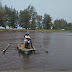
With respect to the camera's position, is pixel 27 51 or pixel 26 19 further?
pixel 26 19

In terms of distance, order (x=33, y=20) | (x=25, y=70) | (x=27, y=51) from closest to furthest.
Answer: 1. (x=25, y=70)
2. (x=27, y=51)
3. (x=33, y=20)

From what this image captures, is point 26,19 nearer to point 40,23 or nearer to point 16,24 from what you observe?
point 16,24

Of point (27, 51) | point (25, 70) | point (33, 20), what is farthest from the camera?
point (33, 20)

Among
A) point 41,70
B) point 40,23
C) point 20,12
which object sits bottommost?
point 41,70

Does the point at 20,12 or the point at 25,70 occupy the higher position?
the point at 20,12

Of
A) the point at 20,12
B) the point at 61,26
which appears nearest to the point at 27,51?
the point at 20,12

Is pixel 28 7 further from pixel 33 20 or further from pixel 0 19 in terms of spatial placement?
pixel 0 19

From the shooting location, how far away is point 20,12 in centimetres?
8731

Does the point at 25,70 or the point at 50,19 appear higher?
the point at 50,19

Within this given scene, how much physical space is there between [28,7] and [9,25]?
18.6 m

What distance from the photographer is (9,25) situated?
78875mm

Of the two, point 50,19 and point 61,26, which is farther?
point 61,26

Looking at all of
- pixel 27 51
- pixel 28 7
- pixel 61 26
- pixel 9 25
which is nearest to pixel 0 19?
pixel 9 25

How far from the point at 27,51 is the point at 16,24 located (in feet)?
240
